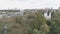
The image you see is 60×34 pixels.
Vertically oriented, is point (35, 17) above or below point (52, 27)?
above

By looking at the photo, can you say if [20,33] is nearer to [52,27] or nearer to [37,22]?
[37,22]

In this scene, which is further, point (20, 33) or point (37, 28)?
point (37, 28)

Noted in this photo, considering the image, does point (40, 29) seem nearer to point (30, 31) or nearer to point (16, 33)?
point (30, 31)

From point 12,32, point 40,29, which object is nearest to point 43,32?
point 40,29

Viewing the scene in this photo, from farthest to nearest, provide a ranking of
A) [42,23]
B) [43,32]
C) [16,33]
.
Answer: [42,23]
[43,32]
[16,33]

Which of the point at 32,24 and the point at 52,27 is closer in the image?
the point at 32,24

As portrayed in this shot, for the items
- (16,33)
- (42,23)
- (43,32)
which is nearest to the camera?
(16,33)

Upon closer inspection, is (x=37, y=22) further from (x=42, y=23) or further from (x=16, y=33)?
(x=16, y=33)

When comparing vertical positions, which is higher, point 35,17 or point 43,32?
point 35,17

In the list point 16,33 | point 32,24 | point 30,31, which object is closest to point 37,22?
point 32,24
